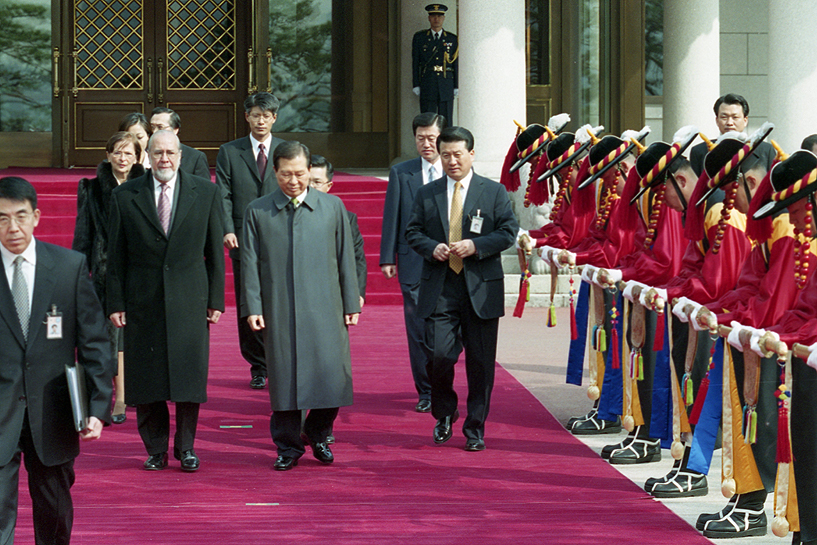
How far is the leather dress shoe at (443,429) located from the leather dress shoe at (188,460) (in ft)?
4.33

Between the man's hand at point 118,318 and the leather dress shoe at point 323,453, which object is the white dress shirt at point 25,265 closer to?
the man's hand at point 118,318

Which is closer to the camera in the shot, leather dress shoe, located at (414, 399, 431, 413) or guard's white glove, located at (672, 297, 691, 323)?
guard's white glove, located at (672, 297, 691, 323)

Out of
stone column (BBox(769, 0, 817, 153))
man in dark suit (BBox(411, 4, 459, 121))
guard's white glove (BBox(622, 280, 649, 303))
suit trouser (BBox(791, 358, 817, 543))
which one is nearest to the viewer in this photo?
suit trouser (BBox(791, 358, 817, 543))

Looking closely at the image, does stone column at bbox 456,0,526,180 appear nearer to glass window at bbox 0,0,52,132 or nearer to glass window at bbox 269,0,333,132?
glass window at bbox 269,0,333,132

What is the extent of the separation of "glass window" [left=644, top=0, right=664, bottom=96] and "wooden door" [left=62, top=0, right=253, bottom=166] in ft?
18.5

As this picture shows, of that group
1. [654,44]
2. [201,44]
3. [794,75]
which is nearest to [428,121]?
[794,75]

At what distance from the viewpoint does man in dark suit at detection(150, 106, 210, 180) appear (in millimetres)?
7391

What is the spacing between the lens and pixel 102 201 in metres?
7.00

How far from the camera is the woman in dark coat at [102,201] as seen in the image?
693cm

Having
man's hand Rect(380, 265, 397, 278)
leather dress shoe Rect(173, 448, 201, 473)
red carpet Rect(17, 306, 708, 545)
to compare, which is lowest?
red carpet Rect(17, 306, 708, 545)

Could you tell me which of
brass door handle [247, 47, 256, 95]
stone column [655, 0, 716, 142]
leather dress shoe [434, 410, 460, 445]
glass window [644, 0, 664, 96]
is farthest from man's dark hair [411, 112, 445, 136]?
glass window [644, 0, 664, 96]

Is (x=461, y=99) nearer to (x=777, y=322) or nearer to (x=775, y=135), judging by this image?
(x=775, y=135)

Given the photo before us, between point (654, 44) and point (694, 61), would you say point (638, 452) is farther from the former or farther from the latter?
point (654, 44)

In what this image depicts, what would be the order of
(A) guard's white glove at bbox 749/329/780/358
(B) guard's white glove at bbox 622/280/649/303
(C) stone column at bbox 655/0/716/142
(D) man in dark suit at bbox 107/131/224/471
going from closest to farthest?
(A) guard's white glove at bbox 749/329/780/358, (B) guard's white glove at bbox 622/280/649/303, (D) man in dark suit at bbox 107/131/224/471, (C) stone column at bbox 655/0/716/142
